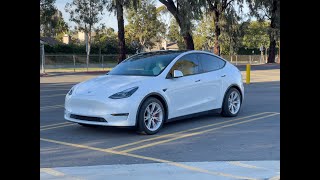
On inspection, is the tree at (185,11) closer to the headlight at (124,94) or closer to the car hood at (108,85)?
the car hood at (108,85)

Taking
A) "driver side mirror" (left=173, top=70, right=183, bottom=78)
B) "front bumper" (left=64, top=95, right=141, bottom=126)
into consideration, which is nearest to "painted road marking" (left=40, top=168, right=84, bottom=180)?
"front bumper" (left=64, top=95, right=141, bottom=126)

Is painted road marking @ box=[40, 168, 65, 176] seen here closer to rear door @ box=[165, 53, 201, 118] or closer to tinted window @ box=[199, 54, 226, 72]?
rear door @ box=[165, 53, 201, 118]

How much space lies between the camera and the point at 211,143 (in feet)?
22.3

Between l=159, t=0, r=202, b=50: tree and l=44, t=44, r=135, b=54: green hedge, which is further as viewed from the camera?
l=44, t=44, r=135, b=54: green hedge

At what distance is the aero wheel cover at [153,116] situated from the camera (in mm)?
7363

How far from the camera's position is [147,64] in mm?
8219

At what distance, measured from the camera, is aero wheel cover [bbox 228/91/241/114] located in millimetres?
9423

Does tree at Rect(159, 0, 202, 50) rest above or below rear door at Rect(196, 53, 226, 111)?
above

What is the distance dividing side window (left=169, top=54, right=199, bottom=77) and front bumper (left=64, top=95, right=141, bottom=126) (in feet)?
4.45

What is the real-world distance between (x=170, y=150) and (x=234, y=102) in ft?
12.1

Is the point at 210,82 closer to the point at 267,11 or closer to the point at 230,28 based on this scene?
the point at 230,28
